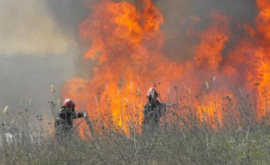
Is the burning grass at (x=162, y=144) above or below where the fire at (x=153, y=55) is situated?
below

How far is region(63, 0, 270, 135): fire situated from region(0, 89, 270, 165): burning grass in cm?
566

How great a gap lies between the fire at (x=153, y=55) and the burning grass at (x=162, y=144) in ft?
18.6

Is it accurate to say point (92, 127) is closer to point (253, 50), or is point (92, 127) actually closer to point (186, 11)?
point (253, 50)

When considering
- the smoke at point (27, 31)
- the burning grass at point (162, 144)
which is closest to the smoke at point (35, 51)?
the smoke at point (27, 31)

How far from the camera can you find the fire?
38.1ft

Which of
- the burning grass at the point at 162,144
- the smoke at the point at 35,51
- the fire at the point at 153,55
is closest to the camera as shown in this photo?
the burning grass at the point at 162,144

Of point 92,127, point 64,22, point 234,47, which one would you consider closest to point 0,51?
point 64,22

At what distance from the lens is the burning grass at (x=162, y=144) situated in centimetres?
453

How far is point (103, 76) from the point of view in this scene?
1208cm

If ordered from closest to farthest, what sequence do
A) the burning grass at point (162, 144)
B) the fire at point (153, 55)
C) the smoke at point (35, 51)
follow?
the burning grass at point (162, 144), the fire at point (153, 55), the smoke at point (35, 51)

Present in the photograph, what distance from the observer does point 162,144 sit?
16.6 ft

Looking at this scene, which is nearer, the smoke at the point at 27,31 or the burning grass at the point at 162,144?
the burning grass at the point at 162,144

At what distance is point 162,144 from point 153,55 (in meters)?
7.37

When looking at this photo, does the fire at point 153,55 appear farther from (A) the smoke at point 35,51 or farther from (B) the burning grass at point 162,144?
(B) the burning grass at point 162,144
